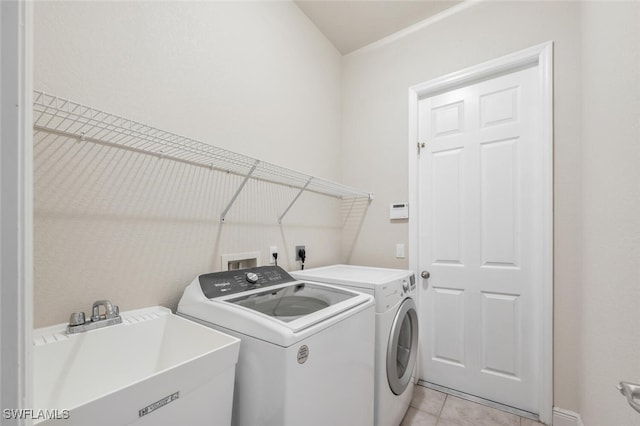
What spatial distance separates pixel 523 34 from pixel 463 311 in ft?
6.71

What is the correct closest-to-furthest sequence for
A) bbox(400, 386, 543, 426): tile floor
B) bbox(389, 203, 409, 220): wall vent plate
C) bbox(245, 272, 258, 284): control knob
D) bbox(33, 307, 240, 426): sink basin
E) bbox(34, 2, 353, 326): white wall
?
bbox(33, 307, 240, 426): sink basin
bbox(34, 2, 353, 326): white wall
bbox(245, 272, 258, 284): control knob
bbox(400, 386, 543, 426): tile floor
bbox(389, 203, 409, 220): wall vent plate

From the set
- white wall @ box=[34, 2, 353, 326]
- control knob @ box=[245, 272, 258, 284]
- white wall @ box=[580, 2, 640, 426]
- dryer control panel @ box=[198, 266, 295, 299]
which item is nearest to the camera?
white wall @ box=[580, 2, 640, 426]

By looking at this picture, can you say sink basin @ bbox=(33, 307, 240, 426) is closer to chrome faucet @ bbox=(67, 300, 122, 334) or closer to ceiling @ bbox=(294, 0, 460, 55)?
chrome faucet @ bbox=(67, 300, 122, 334)

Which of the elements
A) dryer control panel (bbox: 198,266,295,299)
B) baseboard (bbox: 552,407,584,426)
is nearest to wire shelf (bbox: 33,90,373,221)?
dryer control panel (bbox: 198,266,295,299)

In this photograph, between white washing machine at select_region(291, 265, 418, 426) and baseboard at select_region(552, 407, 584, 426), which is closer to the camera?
white washing machine at select_region(291, 265, 418, 426)

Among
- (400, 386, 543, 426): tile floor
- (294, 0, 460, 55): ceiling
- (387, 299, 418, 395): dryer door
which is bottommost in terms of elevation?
(400, 386, 543, 426): tile floor

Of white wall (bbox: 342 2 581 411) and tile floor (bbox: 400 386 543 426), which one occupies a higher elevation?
white wall (bbox: 342 2 581 411)

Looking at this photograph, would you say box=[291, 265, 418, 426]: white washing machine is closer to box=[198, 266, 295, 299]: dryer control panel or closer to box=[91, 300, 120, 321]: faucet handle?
box=[198, 266, 295, 299]: dryer control panel

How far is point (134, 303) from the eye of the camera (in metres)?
1.15

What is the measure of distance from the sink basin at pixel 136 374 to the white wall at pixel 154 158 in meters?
0.15

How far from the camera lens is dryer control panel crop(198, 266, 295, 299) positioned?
1244 mm

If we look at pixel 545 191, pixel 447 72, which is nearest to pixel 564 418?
pixel 545 191

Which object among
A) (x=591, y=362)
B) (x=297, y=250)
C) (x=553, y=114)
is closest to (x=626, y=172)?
(x=591, y=362)

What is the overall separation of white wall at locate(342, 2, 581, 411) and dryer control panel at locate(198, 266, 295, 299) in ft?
3.73
